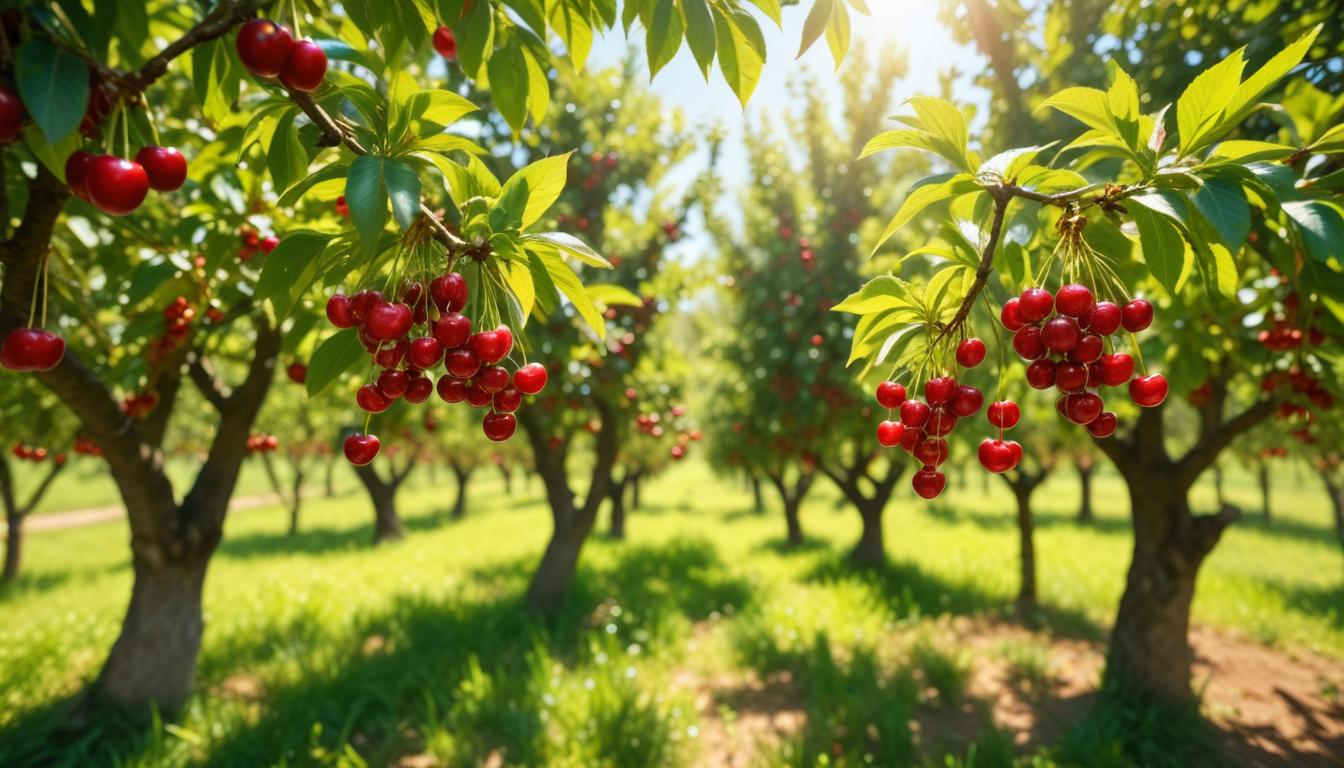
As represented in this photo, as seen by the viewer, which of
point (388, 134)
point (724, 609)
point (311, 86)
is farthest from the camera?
point (724, 609)

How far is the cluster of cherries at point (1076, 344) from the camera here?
4.15 feet

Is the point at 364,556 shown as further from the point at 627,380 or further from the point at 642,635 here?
the point at 627,380

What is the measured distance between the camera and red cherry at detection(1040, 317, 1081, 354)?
1.26m

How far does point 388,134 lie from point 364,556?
13.9 metres

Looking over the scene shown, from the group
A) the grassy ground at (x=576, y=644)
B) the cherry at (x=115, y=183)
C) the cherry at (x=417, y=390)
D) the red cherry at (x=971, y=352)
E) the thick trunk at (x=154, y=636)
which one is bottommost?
the grassy ground at (x=576, y=644)

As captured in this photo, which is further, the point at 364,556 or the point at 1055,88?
the point at 364,556

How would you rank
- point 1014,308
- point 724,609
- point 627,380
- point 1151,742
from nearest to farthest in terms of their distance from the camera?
point 1014,308
point 1151,742
point 627,380
point 724,609

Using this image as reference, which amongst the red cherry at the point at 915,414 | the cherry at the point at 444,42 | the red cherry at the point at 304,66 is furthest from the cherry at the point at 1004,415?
the cherry at the point at 444,42

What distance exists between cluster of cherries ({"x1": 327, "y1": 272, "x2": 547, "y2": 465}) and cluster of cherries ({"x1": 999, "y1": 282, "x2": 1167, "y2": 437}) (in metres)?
1.11

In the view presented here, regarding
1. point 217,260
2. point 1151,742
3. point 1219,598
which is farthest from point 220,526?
point 1219,598

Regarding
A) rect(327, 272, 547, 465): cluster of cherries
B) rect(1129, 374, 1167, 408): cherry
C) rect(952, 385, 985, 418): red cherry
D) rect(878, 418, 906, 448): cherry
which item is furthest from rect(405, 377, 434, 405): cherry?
rect(1129, 374, 1167, 408): cherry

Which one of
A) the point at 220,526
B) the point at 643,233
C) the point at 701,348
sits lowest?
the point at 220,526

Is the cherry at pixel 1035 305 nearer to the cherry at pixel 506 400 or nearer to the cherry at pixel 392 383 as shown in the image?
the cherry at pixel 506 400

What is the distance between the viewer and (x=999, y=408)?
1460 millimetres
